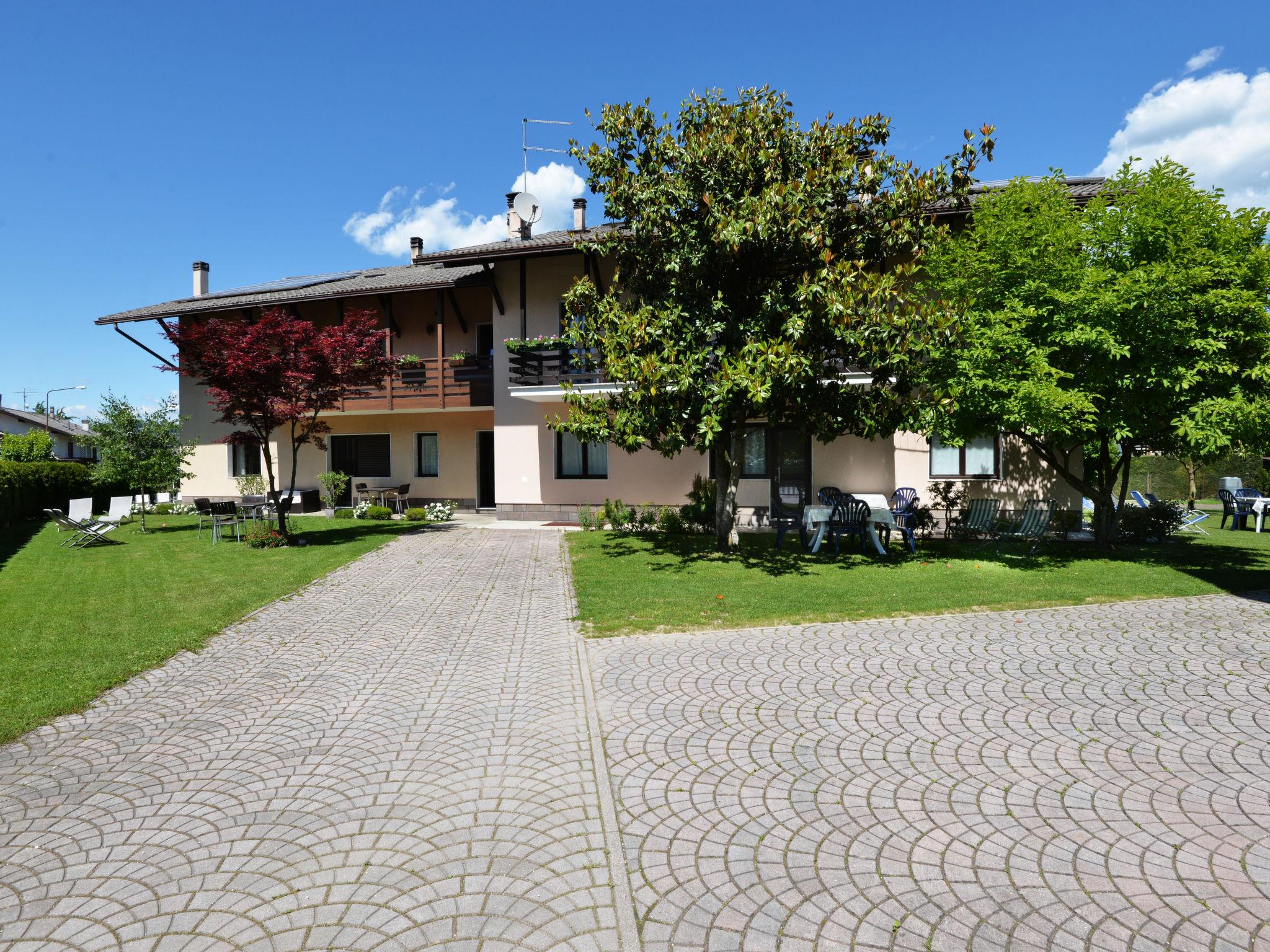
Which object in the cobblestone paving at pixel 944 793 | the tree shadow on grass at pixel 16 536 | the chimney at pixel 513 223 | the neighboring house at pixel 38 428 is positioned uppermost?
the chimney at pixel 513 223

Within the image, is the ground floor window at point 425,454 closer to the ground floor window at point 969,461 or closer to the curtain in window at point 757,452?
the curtain in window at point 757,452

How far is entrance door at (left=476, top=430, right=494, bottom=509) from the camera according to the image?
23.0 meters

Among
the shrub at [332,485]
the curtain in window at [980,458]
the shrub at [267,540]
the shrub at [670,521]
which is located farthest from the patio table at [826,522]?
the shrub at [332,485]

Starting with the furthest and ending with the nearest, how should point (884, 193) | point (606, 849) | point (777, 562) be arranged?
point (777, 562), point (884, 193), point (606, 849)

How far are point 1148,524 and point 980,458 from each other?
373 centimetres

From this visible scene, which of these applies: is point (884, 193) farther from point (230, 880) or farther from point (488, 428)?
point (488, 428)

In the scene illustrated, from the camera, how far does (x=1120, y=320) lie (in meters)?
11.1

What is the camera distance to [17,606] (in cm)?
895

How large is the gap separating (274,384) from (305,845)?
1374cm

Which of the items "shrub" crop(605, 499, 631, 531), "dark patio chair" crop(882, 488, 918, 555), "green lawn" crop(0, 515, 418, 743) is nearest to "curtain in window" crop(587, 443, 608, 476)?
"shrub" crop(605, 499, 631, 531)

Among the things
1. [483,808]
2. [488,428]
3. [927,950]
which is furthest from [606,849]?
[488,428]

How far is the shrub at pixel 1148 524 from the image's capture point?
49.9 feet

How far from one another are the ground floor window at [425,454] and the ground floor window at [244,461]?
20.7 ft

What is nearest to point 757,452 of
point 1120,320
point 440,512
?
point 1120,320
